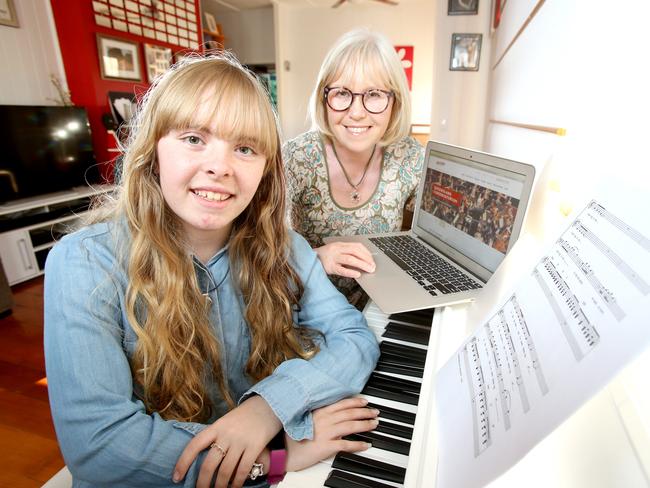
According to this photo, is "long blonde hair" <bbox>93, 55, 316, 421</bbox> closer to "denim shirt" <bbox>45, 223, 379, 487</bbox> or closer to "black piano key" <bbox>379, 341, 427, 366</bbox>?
"denim shirt" <bbox>45, 223, 379, 487</bbox>

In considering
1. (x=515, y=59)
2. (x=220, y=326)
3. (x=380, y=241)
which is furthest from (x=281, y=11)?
(x=220, y=326)

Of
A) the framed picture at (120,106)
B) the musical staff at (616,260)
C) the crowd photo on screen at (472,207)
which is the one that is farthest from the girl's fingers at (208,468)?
the framed picture at (120,106)

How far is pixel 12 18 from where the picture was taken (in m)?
2.75

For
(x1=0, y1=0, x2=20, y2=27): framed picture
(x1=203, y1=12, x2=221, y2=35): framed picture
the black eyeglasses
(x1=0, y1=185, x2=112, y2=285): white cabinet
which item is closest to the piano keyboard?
the black eyeglasses

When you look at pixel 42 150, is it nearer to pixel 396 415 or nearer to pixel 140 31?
pixel 140 31

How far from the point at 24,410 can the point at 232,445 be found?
1494 mm

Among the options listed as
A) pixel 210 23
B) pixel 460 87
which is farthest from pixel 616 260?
pixel 210 23

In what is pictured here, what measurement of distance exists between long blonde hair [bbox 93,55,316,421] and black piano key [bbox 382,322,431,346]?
17cm

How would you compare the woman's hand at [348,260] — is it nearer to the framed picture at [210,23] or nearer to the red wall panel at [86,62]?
the red wall panel at [86,62]

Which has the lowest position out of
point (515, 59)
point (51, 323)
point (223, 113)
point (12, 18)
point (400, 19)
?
point (51, 323)

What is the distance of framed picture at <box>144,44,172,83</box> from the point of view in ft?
11.9

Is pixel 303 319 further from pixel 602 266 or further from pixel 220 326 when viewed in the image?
pixel 602 266

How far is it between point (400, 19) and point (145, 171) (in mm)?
5708

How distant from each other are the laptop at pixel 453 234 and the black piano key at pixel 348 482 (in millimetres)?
342
